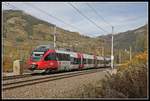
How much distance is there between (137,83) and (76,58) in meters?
31.1

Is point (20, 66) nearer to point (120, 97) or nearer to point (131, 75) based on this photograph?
point (131, 75)

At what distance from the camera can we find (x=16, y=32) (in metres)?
150

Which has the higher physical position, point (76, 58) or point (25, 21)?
point (25, 21)

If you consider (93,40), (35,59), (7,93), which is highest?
(93,40)

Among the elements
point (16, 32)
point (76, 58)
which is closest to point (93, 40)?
point (16, 32)

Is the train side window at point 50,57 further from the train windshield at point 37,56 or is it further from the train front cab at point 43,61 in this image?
the train windshield at point 37,56

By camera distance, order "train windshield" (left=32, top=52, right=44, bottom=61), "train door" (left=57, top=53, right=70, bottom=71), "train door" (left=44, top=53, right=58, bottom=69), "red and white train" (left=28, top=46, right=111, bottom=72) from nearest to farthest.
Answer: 1. "red and white train" (left=28, top=46, right=111, bottom=72)
2. "train windshield" (left=32, top=52, right=44, bottom=61)
3. "train door" (left=44, top=53, right=58, bottom=69)
4. "train door" (left=57, top=53, right=70, bottom=71)

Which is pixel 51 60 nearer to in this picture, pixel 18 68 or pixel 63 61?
pixel 18 68

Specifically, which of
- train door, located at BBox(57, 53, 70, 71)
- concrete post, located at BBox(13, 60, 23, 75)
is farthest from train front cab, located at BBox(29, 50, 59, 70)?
train door, located at BBox(57, 53, 70, 71)

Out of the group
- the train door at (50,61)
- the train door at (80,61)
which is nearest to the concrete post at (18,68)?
the train door at (50,61)

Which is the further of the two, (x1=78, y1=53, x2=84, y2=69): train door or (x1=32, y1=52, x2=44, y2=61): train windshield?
(x1=78, y1=53, x2=84, y2=69): train door

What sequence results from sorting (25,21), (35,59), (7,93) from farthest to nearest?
1. (25,21)
2. (35,59)
3. (7,93)

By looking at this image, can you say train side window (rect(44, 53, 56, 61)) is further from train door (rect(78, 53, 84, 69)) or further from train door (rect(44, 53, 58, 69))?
train door (rect(78, 53, 84, 69))

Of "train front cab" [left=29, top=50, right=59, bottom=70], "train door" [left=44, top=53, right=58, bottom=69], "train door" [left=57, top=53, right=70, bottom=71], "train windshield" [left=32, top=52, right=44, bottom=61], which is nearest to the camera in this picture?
"train front cab" [left=29, top=50, right=59, bottom=70]
